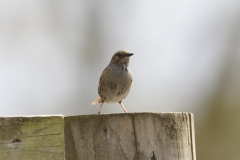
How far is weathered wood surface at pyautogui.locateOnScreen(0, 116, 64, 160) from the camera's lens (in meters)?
3.02

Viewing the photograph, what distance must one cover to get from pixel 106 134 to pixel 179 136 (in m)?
0.59

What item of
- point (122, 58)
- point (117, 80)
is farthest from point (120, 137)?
point (122, 58)

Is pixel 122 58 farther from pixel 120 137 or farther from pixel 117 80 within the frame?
pixel 120 137

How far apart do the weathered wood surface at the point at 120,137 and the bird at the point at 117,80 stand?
3.33m

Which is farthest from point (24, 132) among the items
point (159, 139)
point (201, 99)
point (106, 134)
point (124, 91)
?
point (201, 99)

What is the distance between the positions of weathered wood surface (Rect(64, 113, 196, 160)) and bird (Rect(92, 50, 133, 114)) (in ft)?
10.9

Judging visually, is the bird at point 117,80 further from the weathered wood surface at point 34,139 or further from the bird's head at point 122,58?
the weathered wood surface at point 34,139

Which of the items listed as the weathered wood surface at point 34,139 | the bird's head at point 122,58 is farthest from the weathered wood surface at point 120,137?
the bird's head at point 122,58

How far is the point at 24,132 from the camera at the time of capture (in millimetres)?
3047

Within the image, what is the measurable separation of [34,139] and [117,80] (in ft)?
14.0

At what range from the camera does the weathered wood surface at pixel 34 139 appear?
3023 millimetres

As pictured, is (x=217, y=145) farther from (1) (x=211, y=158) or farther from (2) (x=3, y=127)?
(2) (x=3, y=127)

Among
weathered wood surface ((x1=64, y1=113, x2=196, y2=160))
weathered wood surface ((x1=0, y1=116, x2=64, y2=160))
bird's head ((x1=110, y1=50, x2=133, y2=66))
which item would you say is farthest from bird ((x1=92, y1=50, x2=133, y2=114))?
weathered wood surface ((x1=0, y1=116, x2=64, y2=160))

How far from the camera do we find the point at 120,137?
3.79 m
